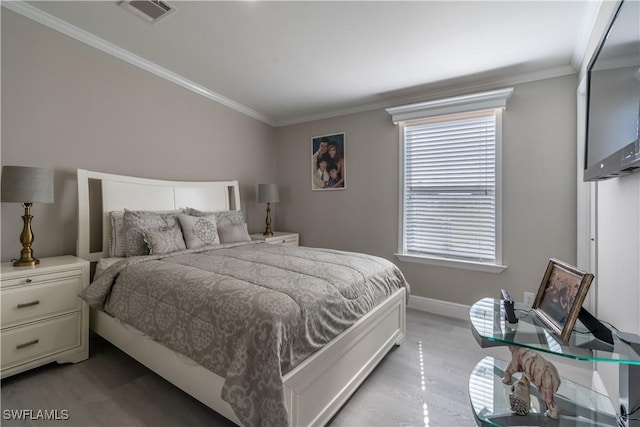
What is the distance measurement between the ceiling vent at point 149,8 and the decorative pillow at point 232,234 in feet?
6.02

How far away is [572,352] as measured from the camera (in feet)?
3.08

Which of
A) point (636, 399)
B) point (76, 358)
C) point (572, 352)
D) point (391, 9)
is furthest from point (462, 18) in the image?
point (76, 358)

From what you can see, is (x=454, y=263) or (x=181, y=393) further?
(x=454, y=263)

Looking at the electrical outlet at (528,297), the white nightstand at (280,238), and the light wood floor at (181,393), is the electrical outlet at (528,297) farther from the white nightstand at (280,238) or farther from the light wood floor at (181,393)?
the white nightstand at (280,238)

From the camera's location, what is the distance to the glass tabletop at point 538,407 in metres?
1.11

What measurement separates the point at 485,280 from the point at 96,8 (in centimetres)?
403

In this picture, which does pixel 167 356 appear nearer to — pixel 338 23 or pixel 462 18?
pixel 338 23

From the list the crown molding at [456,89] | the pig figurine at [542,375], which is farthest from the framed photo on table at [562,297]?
the crown molding at [456,89]

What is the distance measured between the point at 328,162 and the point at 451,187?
1621 mm

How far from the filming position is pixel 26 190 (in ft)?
5.94

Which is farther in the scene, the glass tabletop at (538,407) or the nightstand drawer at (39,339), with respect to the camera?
the nightstand drawer at (39,339)

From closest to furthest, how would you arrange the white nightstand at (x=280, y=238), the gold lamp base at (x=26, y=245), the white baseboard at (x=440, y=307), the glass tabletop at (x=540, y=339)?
the glass tabletop at (x=540, y=339) → the gold lamp base at (x=26, y=245) → the white baseboard at (x=440, y=307) → the white nightstand at (x=280, y=238)

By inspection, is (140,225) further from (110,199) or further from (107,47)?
(107,47)

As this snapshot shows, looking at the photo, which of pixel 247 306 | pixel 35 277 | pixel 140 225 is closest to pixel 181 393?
pixel 247 306
